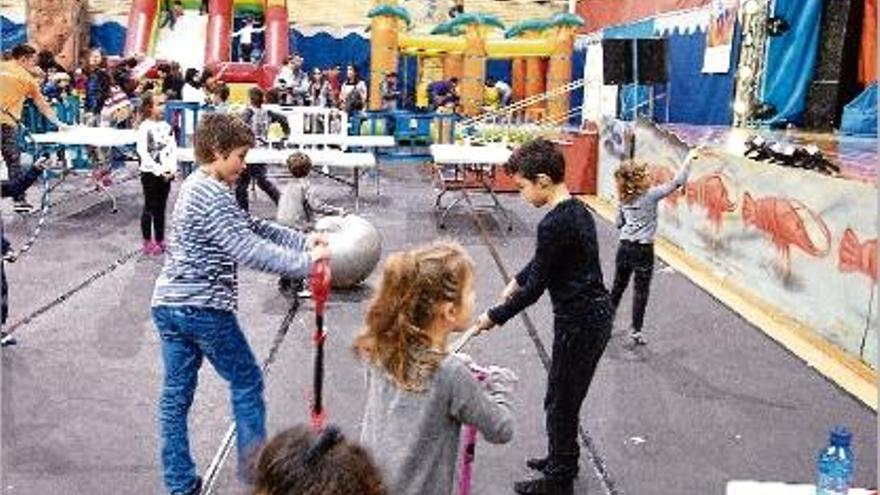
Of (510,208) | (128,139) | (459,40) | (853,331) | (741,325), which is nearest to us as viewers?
(853,331)

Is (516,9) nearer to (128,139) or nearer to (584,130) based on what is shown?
(584,130)

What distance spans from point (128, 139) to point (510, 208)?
5619mm

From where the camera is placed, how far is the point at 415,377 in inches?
108

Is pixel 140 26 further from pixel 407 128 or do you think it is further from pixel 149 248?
pixel 149 248

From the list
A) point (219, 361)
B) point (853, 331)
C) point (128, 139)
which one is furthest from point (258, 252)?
point (128, 139)

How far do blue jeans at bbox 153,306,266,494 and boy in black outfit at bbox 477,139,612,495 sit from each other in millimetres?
1092

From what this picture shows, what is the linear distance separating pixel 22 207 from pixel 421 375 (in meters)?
11.3

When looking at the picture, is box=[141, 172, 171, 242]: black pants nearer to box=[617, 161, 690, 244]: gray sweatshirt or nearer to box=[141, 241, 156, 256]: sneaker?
box=[141, 241, 156, 256]: sneaker

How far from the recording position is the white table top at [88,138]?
1241 centimetres

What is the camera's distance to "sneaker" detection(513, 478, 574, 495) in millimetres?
4676

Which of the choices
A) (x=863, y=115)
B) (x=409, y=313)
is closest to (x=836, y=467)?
(x=409, y=313)

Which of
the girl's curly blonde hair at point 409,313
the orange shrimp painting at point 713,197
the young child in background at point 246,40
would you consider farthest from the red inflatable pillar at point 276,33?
Result: the girl's curly blonde hair at point 409,313

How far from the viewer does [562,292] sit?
4336 millimetres

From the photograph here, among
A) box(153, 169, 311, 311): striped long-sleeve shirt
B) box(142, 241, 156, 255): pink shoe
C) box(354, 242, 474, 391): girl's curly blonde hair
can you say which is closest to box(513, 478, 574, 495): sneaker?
box(153, 169, 311, 311): striped long-sleeve shirt
